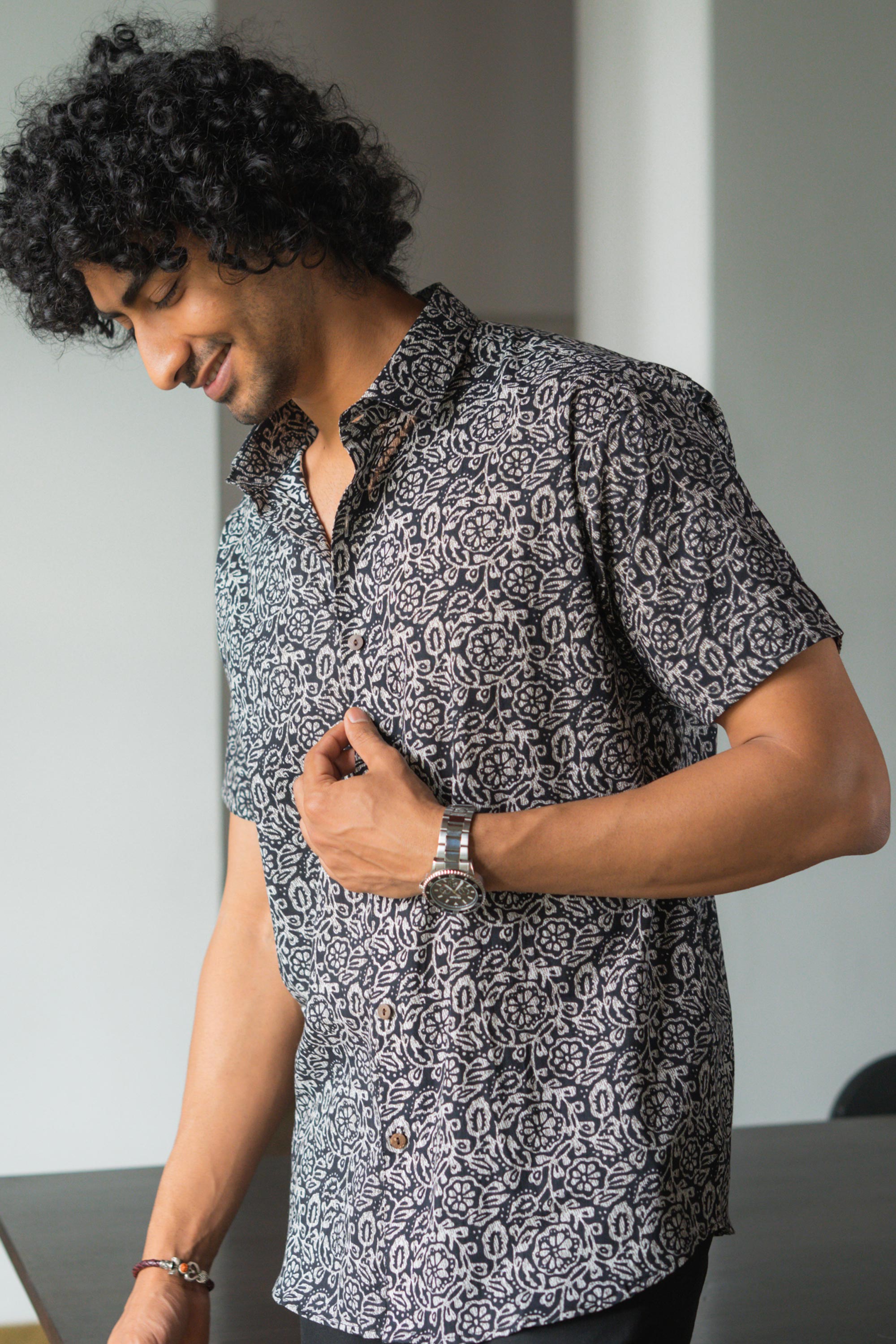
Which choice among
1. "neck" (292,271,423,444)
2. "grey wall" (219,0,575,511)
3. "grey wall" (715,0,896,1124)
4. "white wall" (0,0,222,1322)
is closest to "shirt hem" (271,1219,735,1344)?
"neck" (292,271,423,444)

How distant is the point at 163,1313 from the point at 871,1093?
58.2 inches

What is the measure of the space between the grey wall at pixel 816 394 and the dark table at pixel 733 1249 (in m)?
1.38

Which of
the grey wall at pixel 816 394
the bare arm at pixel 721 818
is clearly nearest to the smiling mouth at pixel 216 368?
the bare arm at pixel 721 818

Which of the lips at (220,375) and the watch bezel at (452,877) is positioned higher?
the lips at (220,375)

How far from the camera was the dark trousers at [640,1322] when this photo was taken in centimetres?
96

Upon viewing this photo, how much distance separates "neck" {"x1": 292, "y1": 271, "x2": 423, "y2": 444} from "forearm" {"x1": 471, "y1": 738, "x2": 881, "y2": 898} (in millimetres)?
402

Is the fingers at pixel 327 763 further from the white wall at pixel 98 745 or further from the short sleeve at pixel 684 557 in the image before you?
the white wall at pixel 98 745

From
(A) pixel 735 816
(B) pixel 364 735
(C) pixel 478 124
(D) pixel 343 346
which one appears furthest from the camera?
(C) pixel 478 124

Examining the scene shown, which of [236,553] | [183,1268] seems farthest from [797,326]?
[183,1268]

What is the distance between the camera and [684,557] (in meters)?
0.94

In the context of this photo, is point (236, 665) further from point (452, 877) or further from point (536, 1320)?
point (536, 1320)

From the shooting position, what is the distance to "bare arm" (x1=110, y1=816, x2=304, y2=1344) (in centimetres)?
123

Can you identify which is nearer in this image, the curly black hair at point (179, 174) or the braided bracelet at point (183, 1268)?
the curly black hair at point (179, 174)

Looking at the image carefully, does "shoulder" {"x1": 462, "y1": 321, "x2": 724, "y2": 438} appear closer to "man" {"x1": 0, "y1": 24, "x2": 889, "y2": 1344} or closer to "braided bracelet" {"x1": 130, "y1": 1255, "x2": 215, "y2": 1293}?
"man" {"x1": 0, "y1": 24, "x2": 889, "y2": 1344}
